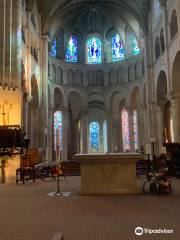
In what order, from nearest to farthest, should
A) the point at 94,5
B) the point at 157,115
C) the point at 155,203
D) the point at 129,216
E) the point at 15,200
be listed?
the point at 129,216, the point at 155,203, the point at 15,200, the point at 157,115, the point at 94,5

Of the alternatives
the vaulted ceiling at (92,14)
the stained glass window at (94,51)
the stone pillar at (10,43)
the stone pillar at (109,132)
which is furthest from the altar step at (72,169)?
the stained glass window at (94,51)

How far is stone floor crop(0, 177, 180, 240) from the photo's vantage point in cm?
457

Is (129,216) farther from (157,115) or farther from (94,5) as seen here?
(94,5)

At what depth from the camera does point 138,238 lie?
170 inches

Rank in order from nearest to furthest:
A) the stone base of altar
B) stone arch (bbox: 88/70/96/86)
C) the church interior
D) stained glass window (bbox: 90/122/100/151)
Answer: the church interior < the stone base of altar < stone arch (bbox: 88/70/96/86) < stained glass window (bbox: 90/122/100/151)

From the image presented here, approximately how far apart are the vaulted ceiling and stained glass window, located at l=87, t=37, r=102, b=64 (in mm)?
1217

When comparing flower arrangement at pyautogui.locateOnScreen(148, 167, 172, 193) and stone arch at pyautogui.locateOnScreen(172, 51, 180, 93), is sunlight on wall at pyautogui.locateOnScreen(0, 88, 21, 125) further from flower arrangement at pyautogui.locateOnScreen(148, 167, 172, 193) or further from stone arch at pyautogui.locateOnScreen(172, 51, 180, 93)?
stone arch at pyautogui.locateOnScreen(172, 51, 180, 93)

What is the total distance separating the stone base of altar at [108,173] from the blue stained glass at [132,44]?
23.6 m

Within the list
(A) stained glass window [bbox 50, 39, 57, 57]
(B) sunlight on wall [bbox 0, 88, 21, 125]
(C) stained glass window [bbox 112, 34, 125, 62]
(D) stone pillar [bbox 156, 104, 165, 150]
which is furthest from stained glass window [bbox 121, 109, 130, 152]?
(B) sunlight on wall [bbox 0, 88, 21, 125]

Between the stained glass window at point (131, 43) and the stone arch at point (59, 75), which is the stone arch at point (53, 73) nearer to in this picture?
the stone arch at point (59, 75)

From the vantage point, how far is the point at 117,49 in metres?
33.1

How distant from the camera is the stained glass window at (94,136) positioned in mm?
33641

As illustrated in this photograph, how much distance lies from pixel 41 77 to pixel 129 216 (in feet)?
70.3

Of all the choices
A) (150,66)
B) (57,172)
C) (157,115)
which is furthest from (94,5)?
(57,172)
